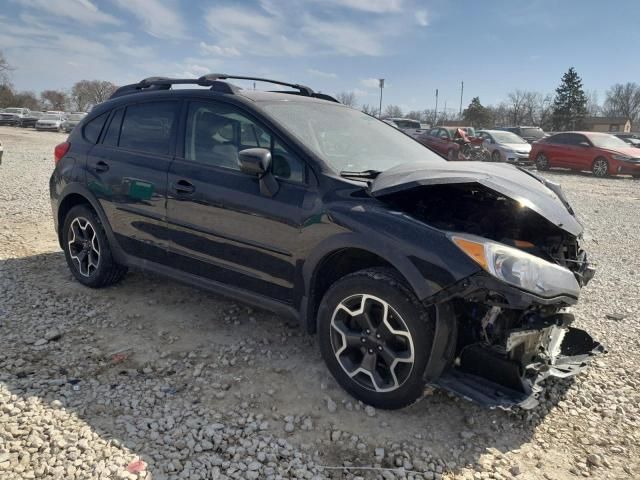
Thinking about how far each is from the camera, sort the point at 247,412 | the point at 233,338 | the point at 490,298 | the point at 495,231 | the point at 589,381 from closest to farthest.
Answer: the point at 490,298, the point at 247,412, the point at 495,231, the point at 589,381, the point at 233,338

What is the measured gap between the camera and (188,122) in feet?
12.6

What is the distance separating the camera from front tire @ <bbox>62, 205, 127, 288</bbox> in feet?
14.6

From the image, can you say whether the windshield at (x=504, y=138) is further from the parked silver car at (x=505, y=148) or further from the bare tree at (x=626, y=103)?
the bare tree at (x=626, y=103)

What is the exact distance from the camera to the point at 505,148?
62.8 ft

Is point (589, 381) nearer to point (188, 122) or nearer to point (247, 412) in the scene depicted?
point (247, 412)

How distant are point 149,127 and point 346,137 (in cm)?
164

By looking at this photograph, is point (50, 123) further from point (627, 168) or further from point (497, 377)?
point (497, 377)

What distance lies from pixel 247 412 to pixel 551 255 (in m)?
2.02

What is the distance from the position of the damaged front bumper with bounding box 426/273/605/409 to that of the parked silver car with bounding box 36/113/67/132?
3829 centimetres

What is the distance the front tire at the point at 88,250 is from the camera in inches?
176

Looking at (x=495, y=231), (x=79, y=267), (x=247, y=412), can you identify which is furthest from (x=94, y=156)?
(x=495, y=231)

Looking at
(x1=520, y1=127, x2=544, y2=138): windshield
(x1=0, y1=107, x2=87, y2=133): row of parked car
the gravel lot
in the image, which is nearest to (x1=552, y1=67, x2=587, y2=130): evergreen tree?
(x1=520, y1=127, x2=544, y2=138): windshield

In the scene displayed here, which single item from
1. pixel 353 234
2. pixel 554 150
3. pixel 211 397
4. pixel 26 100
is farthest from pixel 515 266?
pixel 26 100

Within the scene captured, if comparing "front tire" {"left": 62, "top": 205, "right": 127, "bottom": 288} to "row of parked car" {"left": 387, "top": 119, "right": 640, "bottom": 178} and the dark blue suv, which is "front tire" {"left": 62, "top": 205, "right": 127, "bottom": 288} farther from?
"row of parked car" {"left": 387, "top": 119, "right": 640, "bottom": 178}
